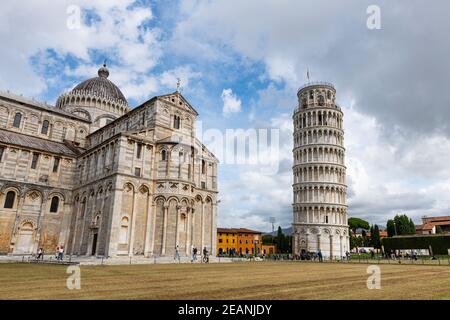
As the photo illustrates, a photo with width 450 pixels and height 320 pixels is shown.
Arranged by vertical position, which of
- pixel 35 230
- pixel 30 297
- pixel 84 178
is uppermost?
pixel 84 178

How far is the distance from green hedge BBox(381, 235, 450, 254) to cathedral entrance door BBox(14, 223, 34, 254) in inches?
2417

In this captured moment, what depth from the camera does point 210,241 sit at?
132 feet

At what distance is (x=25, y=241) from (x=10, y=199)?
17.3ft

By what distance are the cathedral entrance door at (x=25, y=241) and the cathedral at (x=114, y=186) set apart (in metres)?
0.10

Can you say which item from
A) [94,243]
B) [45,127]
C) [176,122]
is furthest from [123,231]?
[45,127]

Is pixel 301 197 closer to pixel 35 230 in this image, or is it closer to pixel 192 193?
pixel 192 193

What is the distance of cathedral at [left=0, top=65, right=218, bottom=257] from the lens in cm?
3378

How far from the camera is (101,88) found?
56531mm

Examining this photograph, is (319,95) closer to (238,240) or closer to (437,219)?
(238,240)
